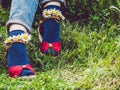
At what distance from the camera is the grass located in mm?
2604

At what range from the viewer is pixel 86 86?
2.59 m

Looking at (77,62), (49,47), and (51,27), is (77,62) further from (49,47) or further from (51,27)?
(51,27)

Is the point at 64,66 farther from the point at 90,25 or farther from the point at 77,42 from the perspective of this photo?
the point at 90,25

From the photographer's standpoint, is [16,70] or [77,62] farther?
[77,62]

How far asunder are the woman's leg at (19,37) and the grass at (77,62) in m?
0.09

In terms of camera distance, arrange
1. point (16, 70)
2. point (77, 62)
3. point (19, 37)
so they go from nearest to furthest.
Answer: point (16, 70)
point (19, 37)
point (77, 62)

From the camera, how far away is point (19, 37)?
2900 millimetres

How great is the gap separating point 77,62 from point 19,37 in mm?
504

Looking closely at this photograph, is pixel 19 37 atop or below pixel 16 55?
atop

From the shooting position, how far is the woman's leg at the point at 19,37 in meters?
2.80

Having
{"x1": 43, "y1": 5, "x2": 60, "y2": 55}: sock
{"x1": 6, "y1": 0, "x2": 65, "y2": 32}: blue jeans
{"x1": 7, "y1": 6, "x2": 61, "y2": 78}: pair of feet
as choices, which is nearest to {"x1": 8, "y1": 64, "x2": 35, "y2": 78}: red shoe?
{"x1": 7, "y1": 6, "x2": 61, "y2": 78}: pair of feet

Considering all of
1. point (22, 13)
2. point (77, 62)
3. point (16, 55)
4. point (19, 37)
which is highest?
point (22, 13)

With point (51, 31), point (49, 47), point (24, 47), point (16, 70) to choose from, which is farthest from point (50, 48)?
point (16, 70)

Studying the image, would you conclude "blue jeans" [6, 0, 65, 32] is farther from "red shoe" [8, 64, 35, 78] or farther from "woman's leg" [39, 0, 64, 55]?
"red shoe" [8, 64, 35, 78]
